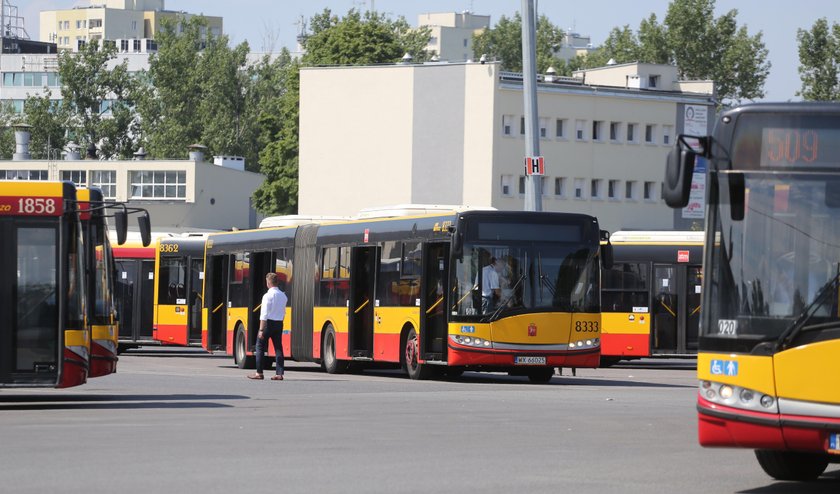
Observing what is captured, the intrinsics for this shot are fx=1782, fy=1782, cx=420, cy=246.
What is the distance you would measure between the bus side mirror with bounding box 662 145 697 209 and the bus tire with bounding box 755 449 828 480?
7.20 ft

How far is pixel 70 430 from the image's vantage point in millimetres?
17578

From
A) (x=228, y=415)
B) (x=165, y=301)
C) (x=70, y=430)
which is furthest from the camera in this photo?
(x=165, y=301)

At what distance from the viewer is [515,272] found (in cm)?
2828

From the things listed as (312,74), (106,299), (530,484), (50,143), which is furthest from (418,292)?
(50,143)

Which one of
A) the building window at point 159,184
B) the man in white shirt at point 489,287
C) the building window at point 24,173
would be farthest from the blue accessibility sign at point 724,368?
the building window at point 24,173

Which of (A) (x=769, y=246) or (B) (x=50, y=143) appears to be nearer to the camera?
(A) (x=769, y=246)

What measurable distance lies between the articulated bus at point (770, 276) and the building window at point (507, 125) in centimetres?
7203

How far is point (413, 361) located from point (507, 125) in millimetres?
55385

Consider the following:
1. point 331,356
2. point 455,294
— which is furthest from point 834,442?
point 331,356

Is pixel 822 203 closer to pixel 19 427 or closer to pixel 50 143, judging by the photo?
pixel 19 427

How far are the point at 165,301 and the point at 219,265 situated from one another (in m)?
6.49

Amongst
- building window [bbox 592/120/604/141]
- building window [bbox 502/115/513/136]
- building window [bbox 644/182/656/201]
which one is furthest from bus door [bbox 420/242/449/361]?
building window [bbox 644/182/656/201]

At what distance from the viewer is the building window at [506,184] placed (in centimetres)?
8550

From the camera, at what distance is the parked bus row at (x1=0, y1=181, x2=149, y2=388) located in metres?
20.4
